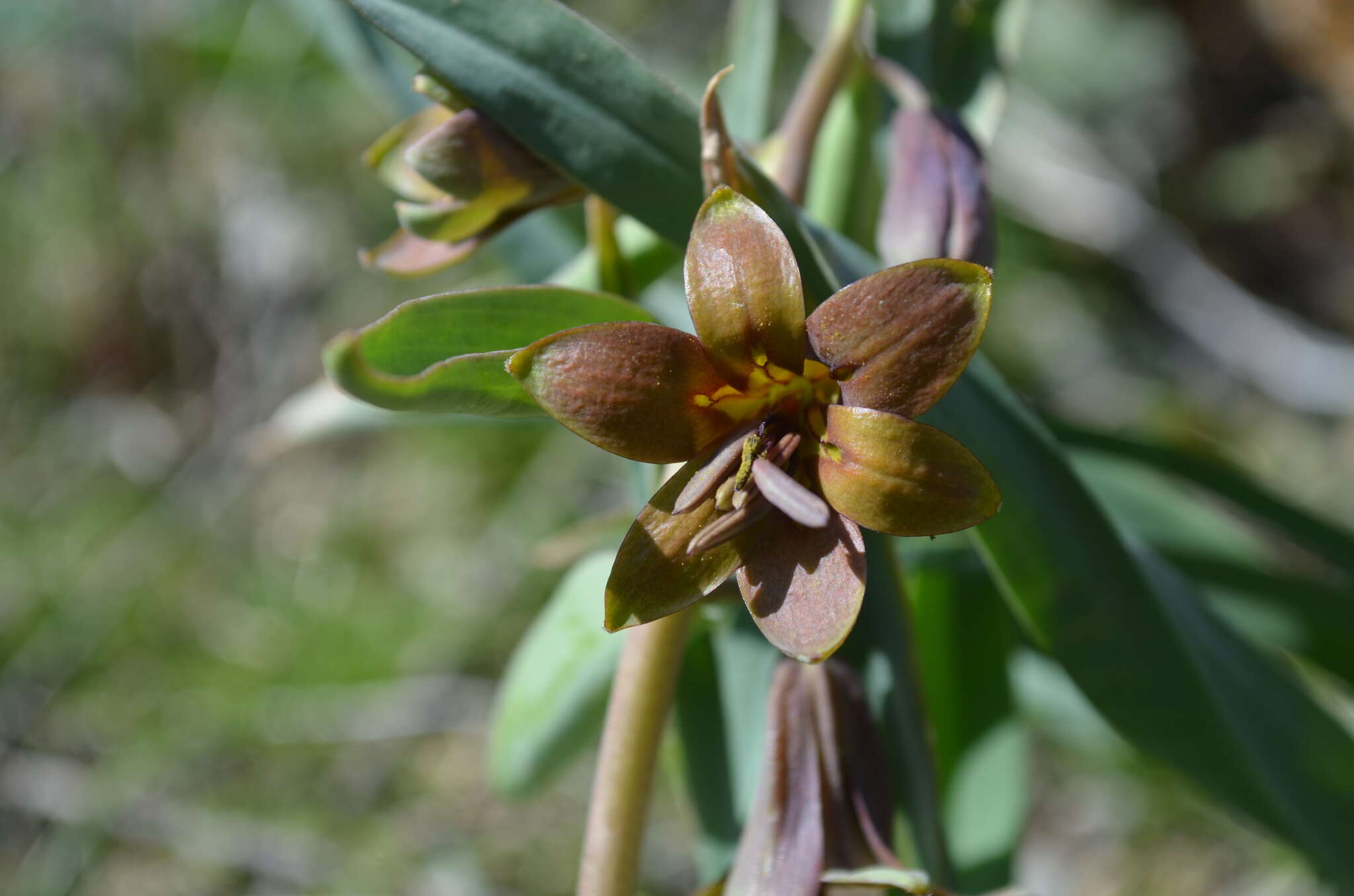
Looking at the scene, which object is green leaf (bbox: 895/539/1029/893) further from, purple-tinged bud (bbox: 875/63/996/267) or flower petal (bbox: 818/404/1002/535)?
flower petal (bbox: 818/404/1002/535)

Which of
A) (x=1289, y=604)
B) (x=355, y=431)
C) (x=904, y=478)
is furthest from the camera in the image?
(x=355, y=431)

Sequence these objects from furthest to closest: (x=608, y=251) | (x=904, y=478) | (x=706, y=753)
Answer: (x=706, y=753), (x=608, y=251), (x=904, y=478)

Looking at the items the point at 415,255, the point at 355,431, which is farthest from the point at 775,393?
the point at 355,431

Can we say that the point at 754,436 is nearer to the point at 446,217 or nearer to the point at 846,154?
the point at 446,217

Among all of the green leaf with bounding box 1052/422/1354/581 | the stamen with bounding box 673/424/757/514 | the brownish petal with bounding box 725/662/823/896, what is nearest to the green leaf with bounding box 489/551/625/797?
the brownish petal with bounding box 725/662/823/896

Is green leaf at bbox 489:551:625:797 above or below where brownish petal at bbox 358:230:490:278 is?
below
